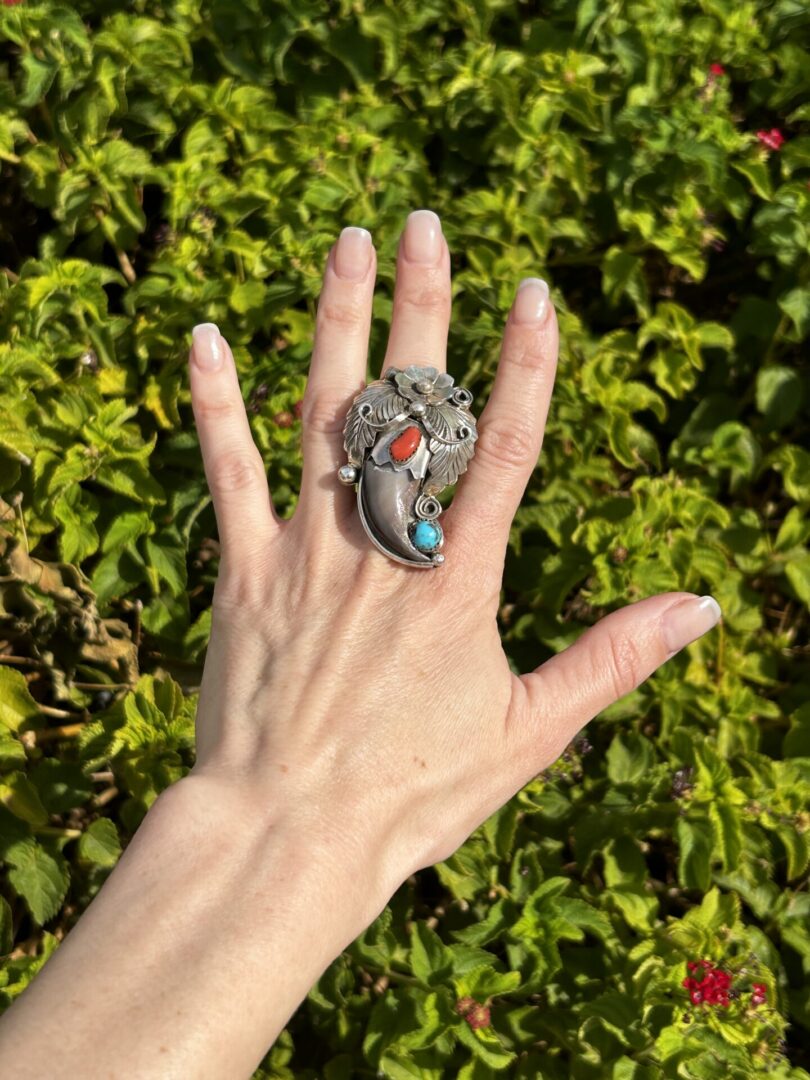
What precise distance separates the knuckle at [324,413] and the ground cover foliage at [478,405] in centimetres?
32

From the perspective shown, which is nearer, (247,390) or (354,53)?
(247,390)

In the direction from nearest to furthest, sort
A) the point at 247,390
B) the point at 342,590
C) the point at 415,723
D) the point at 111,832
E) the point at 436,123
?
1. the point at 415,723
2. the point at 342,590
3. the point at 111,832
4. the point at 247,390
5. the point at 436,123

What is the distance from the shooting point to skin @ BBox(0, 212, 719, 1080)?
1.34 metres

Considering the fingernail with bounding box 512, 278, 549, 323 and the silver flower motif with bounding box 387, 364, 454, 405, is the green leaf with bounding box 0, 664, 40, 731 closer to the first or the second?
the silver flower motif with bounding box 387, 364, 454, 405

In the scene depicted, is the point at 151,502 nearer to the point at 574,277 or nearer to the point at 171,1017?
the point at 171,1017

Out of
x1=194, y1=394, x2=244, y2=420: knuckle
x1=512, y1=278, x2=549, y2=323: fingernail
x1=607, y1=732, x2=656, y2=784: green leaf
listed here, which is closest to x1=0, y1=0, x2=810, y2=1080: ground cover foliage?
x1=607, y1=732, x2=656, y2=784: green leaf

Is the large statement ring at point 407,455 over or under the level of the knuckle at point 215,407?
over

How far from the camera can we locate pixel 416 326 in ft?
6.91

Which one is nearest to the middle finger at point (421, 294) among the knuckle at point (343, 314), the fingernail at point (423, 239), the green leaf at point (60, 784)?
the fingernail at point (423, 239)

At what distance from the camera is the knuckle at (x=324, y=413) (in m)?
1.97

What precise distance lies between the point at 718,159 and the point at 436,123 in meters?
0.85

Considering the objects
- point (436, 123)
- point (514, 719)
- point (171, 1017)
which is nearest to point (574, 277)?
point (436, 123)

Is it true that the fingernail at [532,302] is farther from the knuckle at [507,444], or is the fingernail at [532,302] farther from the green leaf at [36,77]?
the green leaf at [36,77]

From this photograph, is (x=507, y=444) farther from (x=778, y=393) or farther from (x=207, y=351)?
(x=778, y=393)
